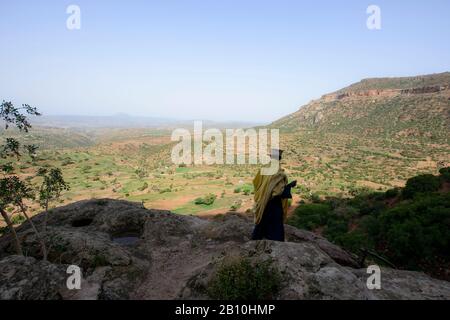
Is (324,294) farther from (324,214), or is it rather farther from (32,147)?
(324,214)

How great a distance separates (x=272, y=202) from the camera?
6500mm

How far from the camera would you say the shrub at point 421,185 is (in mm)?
20516

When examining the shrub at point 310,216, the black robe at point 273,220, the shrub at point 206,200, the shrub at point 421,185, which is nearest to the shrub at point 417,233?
the shrub at point 421,185

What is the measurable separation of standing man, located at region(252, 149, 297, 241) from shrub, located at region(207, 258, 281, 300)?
1.49 m

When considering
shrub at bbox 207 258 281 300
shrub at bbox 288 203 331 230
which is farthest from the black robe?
shrub at bbox 288 203 331 230

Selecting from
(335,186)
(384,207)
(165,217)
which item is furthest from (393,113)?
→ (165,217)

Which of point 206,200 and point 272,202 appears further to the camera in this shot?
point 206,200

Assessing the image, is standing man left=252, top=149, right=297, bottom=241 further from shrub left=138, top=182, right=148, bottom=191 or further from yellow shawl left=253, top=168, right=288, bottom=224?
shrub left=138, top=182, right=148, bottom=191

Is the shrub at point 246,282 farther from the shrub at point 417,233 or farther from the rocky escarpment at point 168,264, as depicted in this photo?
the shrub at point 417,233

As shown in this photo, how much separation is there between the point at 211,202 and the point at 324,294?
25.7m

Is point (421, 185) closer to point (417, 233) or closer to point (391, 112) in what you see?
point (417, 233)

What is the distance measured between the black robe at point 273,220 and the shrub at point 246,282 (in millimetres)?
1485

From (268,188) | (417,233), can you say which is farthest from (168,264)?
(417,233)

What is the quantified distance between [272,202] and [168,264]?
9.32 ft
